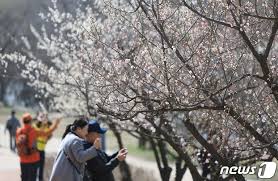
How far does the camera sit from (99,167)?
666 centimetres

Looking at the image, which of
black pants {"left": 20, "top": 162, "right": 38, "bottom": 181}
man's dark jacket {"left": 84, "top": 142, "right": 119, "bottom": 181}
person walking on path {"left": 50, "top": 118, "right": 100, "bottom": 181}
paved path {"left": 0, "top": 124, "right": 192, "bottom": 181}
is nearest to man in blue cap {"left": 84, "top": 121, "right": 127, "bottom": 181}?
man's dark jacket {"left": 84, "top": 142, "right": 119, "bottom": 181}

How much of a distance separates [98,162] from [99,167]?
0.17 feet

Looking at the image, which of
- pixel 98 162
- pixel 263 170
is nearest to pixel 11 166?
pixel 98 162

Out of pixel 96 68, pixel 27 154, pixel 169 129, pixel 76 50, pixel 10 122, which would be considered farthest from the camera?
pixel 10 122

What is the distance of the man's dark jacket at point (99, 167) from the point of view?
664 centimetres

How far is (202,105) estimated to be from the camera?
630 cm

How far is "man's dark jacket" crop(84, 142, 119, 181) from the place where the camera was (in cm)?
664

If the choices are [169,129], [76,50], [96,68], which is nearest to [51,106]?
[76,50]

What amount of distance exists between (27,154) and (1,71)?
1503 mm

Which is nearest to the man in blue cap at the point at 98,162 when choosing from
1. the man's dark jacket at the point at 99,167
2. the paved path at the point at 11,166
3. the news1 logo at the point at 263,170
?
the man's dark jacket at the point at 99,167

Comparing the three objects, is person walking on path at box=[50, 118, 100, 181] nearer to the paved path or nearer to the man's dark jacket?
the man's dark jacket

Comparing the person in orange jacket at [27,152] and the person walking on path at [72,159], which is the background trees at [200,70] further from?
the person in orange jacket at [27,152]

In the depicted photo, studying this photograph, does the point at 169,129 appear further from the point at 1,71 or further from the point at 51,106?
the point at 51,106

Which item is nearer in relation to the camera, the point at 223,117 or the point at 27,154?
the point at 223,117
